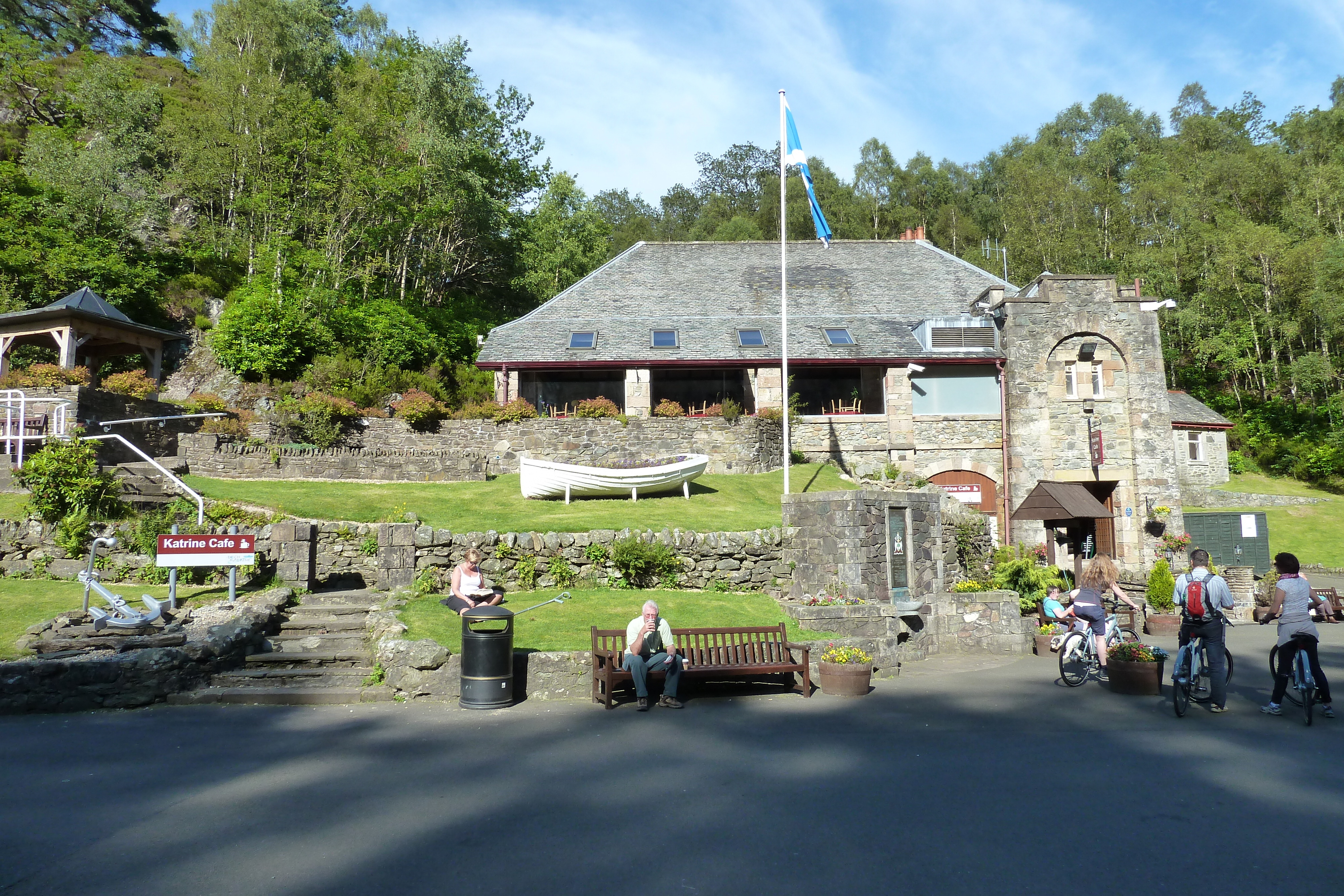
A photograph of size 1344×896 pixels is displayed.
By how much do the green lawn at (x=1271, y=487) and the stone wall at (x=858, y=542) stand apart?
27.0 m

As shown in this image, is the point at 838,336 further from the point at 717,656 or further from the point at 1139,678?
the point at 717,656

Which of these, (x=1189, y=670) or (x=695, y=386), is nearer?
(x=1189, y=670)

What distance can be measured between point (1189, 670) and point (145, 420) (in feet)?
64.2

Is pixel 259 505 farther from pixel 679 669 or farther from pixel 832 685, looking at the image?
pixel 832 685

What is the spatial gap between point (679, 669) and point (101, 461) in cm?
1557

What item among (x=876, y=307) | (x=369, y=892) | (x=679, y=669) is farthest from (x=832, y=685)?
(x=876, y=307)

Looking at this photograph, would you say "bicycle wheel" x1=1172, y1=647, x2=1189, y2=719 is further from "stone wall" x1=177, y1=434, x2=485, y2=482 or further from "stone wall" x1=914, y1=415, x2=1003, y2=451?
"stone wall" x1=914, y1=415, x2=1003, y2=451

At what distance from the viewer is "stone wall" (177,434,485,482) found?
20.4m

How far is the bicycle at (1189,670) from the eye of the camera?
8.49m

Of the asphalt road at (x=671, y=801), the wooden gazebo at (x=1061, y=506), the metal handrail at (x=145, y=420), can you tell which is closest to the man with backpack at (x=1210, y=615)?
the asphalt road at (x=671, y=801)

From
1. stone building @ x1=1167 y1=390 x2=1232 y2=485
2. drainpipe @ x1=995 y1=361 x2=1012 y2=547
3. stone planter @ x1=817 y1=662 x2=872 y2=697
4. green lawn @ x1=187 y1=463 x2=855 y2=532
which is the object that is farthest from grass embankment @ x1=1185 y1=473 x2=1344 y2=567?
stone planter @ x1=817 y1=662 x2=872 y2=697

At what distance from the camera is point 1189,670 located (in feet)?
28.1

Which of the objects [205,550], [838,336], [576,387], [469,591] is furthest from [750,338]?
[205,550]

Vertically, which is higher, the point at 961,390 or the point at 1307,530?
the point at 961,390
